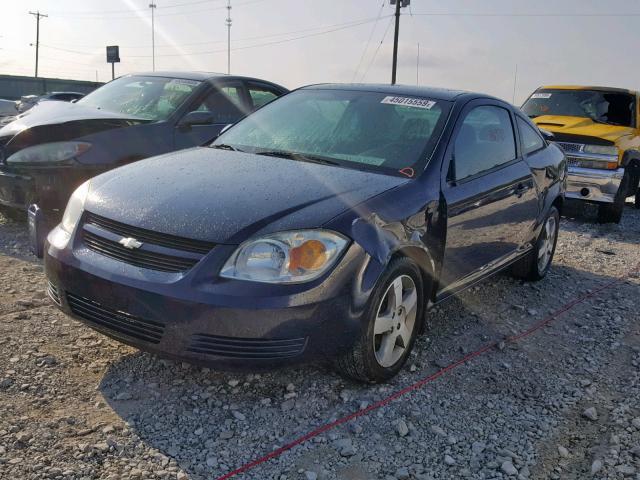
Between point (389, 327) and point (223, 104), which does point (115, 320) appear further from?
point (223, 104)

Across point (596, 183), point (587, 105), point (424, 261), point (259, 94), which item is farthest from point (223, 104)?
point (587, 105)

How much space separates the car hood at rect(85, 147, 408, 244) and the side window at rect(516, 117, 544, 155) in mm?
1974

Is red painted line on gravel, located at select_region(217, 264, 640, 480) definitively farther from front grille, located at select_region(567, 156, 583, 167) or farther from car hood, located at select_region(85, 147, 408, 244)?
front grille, located at select_region(567, 156, 583, 167)

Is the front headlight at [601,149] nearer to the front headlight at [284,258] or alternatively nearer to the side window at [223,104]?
the side window at [223,104]

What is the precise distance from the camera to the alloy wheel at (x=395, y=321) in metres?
3.20

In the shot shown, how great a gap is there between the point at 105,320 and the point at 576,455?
2199 mm

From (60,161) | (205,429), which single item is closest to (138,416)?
(205,429)

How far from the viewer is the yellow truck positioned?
27.9 ft

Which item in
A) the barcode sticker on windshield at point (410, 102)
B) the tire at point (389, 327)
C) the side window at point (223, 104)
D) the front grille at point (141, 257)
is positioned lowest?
the tire at point (389, 327)

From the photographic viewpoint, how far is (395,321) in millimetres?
3295

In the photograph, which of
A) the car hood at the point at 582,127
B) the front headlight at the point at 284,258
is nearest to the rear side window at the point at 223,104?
the front headlight at the point at 284,258

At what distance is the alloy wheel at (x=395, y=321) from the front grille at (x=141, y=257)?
975mm

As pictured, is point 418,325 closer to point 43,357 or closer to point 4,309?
point 43,357

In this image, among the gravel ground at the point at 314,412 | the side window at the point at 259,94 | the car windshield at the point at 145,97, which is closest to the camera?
the gravel ground at the point at 314,412
